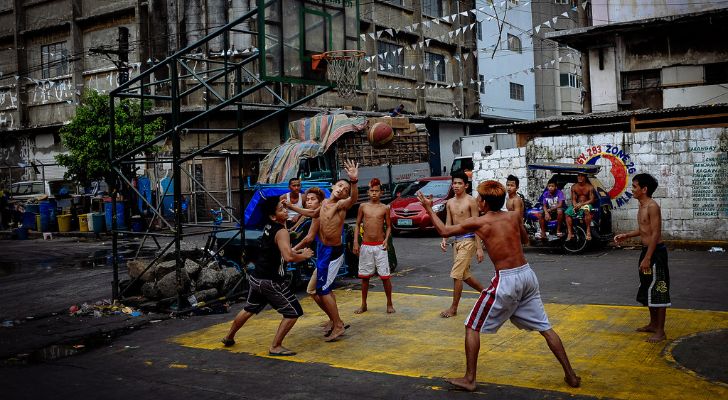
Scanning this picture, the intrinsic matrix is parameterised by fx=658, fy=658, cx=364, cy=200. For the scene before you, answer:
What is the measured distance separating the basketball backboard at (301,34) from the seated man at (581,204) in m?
6.21

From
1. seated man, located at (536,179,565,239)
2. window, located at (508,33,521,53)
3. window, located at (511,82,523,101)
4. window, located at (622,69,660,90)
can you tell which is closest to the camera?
seated man, located at (536,179,565,239)

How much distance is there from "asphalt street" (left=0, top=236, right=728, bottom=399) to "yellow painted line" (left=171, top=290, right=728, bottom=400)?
16 mm

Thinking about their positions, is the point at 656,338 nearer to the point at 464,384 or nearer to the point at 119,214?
the point at 464,384

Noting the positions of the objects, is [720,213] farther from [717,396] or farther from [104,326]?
[104,326]

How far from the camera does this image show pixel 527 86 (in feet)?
144

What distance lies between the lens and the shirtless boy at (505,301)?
18.3 ft

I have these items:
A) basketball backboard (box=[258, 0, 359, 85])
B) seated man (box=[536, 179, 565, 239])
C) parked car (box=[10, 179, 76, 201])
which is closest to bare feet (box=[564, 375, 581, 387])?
basketball backboard (box=[258, 0, 359, 85])

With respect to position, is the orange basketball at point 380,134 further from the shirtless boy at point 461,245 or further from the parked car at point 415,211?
the shirtless boy at point 461,245

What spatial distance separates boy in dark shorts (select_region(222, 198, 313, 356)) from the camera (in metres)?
7.05

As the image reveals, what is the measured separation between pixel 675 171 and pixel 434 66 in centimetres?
2286

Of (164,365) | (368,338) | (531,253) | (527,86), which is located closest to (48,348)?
(164,365)

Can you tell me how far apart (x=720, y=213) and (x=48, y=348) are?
45.6ft

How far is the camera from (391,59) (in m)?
34.0

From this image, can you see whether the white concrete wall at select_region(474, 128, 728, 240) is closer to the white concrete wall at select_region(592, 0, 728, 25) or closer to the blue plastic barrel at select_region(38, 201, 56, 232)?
the white concrete wall at select_region(592, 0, 728, 25)
